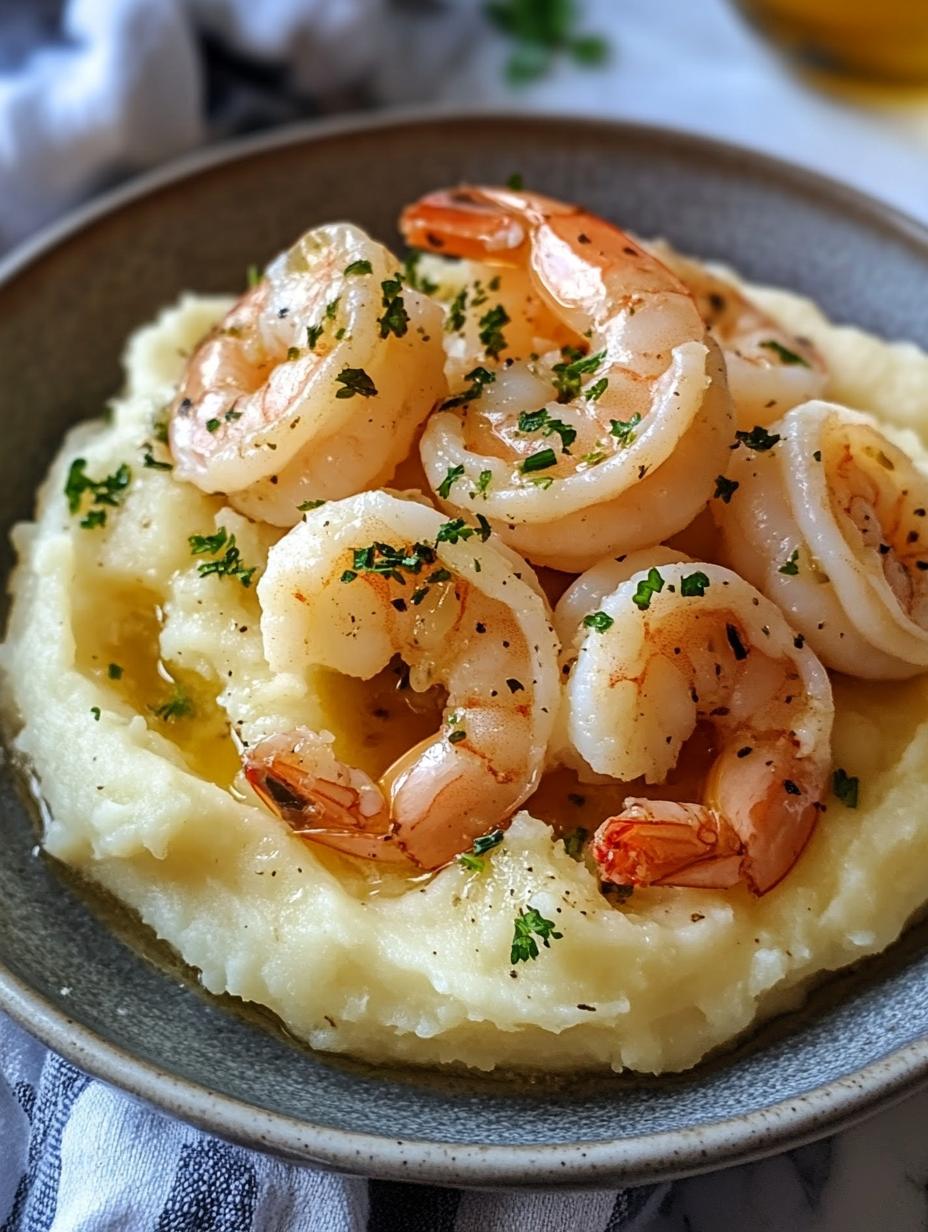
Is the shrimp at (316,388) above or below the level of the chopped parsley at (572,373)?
below

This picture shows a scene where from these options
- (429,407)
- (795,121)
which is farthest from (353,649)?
(795,121)

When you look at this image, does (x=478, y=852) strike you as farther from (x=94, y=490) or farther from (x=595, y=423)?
(x=94, y=490)

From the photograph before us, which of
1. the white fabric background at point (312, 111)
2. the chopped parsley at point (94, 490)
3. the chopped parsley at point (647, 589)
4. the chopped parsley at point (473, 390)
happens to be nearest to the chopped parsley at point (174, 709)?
the chopped parsley at point (94, 490)

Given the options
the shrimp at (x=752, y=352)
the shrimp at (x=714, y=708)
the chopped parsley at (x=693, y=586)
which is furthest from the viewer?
the shrimp at (x=752, y=352)

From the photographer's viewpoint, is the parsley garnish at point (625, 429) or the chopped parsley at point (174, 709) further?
the chopped parsley at point (174, 709)

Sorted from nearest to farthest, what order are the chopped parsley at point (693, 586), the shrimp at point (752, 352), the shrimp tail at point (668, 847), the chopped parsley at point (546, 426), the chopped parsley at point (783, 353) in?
the shrimp tail at point (668, 847), the chopped parsley at point (693, 586), the chopped parsley at point (546, 426), the shrimp at point (752, 352), the chopped parsley at point (783, 353)

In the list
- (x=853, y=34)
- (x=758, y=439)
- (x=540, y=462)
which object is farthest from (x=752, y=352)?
(x=853, y=34)

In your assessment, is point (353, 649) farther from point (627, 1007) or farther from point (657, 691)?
point (627, 1007)

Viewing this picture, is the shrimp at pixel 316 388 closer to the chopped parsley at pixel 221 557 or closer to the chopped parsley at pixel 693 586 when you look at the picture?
the chopped parsley at pixel 221 557
